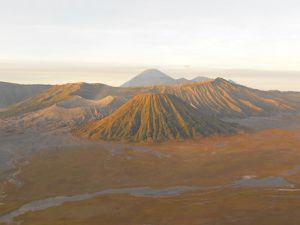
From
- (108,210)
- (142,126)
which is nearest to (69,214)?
(108,210)

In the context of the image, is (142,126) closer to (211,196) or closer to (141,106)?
(141,106)

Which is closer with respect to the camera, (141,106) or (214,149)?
(214,149)

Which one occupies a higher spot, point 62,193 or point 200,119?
point 200,119

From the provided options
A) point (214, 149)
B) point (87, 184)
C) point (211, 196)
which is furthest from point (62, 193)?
point (214, 149)

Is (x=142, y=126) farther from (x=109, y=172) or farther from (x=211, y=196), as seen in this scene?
(x=211, y=196)

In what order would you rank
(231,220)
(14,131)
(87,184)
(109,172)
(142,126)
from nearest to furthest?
(231,220) < (87,184) < (109,172) < (142,126) < (14,131)


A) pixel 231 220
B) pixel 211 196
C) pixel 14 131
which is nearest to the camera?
pixel 231 220
